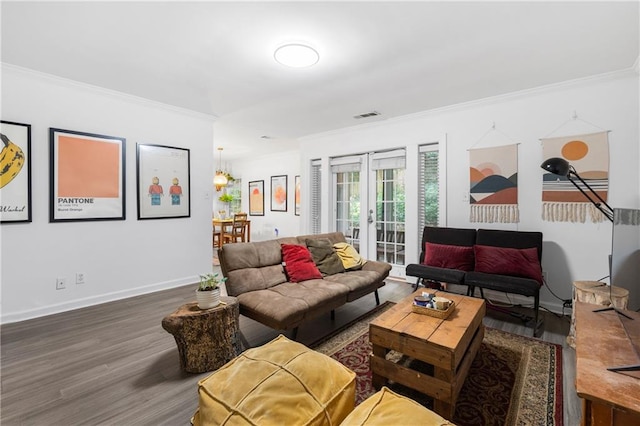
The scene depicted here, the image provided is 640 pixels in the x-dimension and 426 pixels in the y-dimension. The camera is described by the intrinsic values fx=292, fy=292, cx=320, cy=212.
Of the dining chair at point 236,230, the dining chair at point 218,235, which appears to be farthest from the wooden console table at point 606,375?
the dining chair at point 236,230

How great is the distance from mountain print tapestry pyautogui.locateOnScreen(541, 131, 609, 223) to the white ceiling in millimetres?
680

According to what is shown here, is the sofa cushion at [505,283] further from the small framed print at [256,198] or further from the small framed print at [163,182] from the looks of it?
the small framed print at [256,198]

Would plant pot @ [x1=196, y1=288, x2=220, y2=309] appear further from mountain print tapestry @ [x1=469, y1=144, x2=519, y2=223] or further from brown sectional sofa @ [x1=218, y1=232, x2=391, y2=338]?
mountain print tapestry @ [x1=469, y1=144, x2=519, y2=223]

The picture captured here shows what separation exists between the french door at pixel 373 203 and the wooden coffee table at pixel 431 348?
101 inches

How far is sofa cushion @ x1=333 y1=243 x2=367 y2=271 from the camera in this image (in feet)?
11.2

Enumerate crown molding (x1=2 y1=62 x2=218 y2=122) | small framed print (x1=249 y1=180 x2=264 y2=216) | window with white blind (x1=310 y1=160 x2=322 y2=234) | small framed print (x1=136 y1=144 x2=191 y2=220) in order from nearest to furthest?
1. crown molding (x1=2 y1=62 x2=218 y2=122)
2. small framed print (x1=136 y1=144 x2=191 y2=220)
3. window with white blind (x1=310 y1=160 x2=322 y2=234)
4. small framed print (x1=249 y1=180 x2=264 y2=216)

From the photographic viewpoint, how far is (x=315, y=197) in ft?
19.0

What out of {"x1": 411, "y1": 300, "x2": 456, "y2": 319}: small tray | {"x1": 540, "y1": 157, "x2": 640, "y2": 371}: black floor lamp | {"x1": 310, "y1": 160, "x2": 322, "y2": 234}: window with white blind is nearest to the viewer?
{"x1": 540, "y1": 157, "x2": 640, "y2": 371}: black floor lamp

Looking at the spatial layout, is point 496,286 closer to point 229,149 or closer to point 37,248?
point 37,248

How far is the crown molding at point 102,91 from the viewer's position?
2877mm

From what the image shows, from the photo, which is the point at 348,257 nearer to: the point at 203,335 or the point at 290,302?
the point at 290,302

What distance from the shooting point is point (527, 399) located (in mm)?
1784

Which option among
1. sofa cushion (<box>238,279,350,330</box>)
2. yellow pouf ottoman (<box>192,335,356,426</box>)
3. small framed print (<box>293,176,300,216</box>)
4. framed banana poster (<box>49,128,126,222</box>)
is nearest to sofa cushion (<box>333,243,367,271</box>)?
sofa cushion (<box>238,279,350,330</box>)

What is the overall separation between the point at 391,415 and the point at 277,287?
182cm
